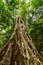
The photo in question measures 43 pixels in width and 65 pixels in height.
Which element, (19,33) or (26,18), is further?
(26,18)

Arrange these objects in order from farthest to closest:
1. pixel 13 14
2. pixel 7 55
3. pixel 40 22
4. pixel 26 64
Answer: pixel 13 14 < pixel 40 22 < pixel 7 55 < pixel 26 64

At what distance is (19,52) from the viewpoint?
3689 millimetres

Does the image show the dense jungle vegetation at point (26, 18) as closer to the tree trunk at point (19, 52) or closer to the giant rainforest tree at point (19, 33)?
the giant rainforest tree at point (19, 33)

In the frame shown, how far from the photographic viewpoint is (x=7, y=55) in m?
3.81

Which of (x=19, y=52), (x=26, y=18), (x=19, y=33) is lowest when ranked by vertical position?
(x=19, y=52)

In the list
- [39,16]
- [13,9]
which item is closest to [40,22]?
[39,16]

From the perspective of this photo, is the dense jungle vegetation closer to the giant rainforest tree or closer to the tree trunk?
the giant rainforest tree

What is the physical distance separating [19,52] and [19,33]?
509 millimetres

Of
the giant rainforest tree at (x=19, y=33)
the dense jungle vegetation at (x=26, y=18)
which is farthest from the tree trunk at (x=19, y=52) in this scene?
the dense jungle vegetation at (x=26, y=18)

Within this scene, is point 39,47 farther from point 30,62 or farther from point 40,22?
point 30,62

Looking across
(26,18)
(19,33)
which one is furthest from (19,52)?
(26,18)

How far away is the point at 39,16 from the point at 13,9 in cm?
84

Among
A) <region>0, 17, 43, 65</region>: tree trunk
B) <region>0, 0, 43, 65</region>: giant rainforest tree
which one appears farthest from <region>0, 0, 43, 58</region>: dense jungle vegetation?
<region>0, 17, 43, 65</region>: tree trunk

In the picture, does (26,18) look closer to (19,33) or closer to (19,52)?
(19,33)
